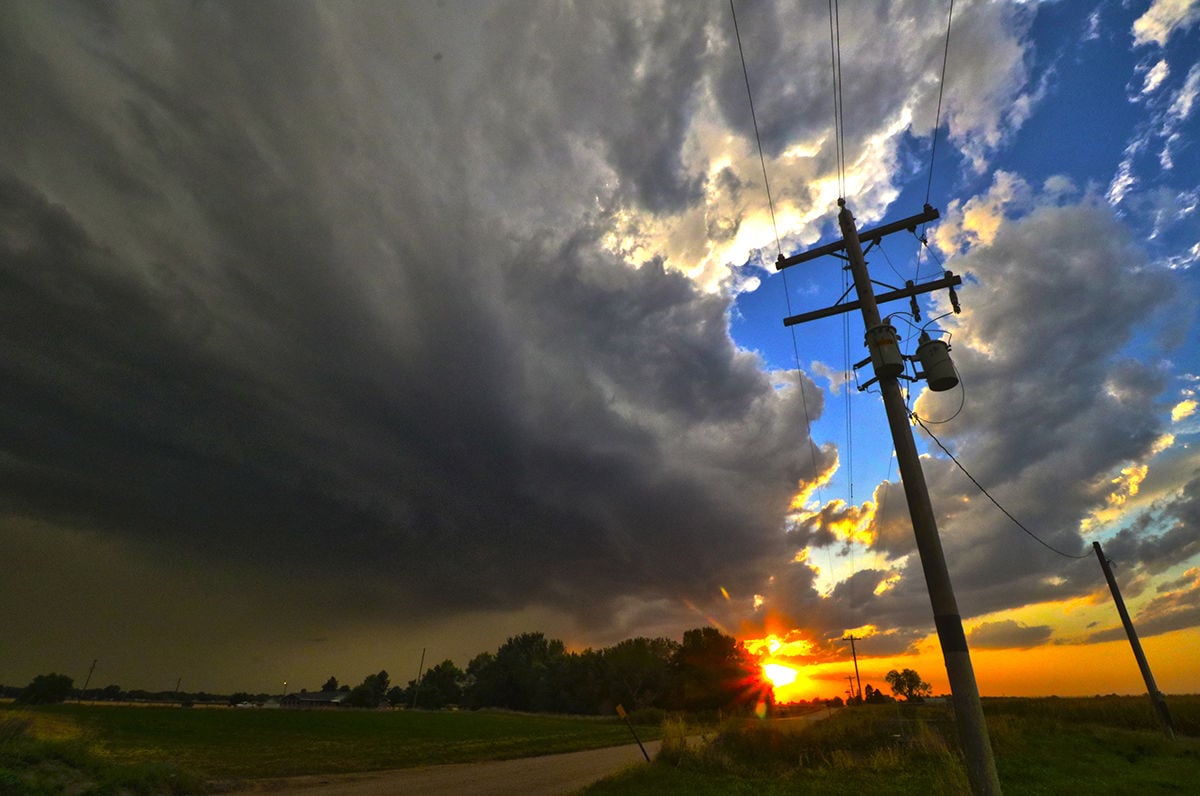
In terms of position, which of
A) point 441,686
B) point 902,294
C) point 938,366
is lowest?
point 441,686

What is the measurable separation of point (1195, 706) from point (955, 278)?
151 feet

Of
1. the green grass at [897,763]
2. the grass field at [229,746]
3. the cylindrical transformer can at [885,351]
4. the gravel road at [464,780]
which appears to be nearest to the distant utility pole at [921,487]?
the cylindrical transformer can at [885,351]

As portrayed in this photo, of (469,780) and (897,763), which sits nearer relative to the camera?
(897,763)

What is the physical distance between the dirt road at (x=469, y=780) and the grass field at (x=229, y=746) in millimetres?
2274

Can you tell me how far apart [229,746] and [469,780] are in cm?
1892

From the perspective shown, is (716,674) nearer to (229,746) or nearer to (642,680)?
(642,680)

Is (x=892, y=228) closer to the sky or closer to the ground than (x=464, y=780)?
closer to the sky

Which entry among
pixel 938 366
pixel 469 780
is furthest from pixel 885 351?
pixel 469 780

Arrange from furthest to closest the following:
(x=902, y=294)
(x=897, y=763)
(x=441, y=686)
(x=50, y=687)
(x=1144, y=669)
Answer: (x=441, y=686) < (x=50, y=687) < (x=1144, y=669) < (x=897, y=763) < (x=902, y=294)

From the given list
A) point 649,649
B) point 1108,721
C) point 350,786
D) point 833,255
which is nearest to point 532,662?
point 649,649

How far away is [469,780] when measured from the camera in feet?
58.3

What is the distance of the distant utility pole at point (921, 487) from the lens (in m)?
7.55

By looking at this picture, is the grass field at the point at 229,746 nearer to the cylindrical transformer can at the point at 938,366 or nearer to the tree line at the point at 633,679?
the cylindrical transformer can at the point at 938,366

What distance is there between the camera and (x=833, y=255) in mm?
12578
